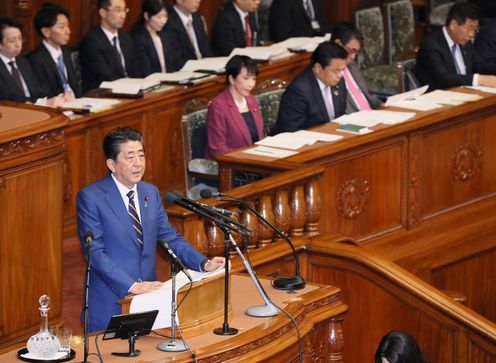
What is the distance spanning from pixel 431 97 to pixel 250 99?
52.0 inches

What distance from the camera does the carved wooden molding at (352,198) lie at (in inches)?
281

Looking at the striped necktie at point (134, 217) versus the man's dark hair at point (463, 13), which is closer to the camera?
the striped necktie at point (134, 217)

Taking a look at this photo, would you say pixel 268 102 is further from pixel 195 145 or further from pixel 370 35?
pixel 370 35

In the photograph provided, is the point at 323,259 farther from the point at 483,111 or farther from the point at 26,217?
the point at 483,111

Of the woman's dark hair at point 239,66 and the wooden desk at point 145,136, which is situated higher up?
the woman's dark hair at point 239,66

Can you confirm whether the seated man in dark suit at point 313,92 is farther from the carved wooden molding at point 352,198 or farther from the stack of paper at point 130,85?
the stack of paper at point 130,85

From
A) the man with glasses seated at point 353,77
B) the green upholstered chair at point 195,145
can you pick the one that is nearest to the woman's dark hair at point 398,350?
the green upholstered chair at point 195,145

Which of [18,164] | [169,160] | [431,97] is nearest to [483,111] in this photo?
[431,97]

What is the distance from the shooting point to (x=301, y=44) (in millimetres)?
10461

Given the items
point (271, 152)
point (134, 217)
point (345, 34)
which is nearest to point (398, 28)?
point (345, 34)

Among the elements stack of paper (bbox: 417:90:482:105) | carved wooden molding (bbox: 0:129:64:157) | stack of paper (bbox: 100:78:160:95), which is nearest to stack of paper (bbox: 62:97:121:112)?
stack of paper (bbox: 100:78:160:95)

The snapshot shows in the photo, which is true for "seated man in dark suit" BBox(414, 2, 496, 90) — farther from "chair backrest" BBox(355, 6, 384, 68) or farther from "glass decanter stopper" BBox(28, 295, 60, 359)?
"glass decanter stopper" BBox(28, 295, 60, 359)

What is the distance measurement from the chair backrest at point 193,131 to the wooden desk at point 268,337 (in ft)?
8.78

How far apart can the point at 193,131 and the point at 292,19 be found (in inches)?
144
